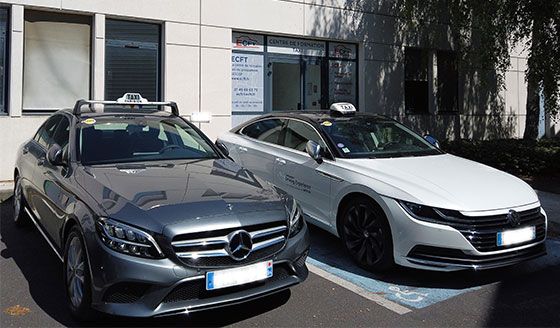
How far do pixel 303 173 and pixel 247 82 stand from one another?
254 inches

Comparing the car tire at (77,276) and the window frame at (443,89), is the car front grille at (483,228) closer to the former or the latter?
the car tire at (77,276)

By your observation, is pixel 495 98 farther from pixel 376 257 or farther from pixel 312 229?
pixel 376 257

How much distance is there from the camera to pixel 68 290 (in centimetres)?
366

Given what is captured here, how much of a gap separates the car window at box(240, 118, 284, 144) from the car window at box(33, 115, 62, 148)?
2.38m

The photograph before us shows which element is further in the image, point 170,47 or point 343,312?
point 170,47

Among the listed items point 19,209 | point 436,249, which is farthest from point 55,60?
point 436,249

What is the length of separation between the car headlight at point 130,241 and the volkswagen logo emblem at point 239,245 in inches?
17.5

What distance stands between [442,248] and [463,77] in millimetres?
11834

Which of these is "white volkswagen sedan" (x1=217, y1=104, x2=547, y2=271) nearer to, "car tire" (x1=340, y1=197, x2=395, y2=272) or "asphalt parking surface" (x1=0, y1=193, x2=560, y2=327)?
"car tire" (x1=340, y1=197, x2=395, y2=272)

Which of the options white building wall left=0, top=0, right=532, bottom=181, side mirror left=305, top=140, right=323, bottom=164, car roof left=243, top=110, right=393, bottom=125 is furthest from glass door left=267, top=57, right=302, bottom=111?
side mirror left=305, top=140, right=323, bottom=164

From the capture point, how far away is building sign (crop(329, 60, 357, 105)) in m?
12.9

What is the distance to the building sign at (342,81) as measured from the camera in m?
12.9

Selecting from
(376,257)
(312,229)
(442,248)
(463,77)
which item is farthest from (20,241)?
(463,77)

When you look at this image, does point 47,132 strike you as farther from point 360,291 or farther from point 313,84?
point 313,84
